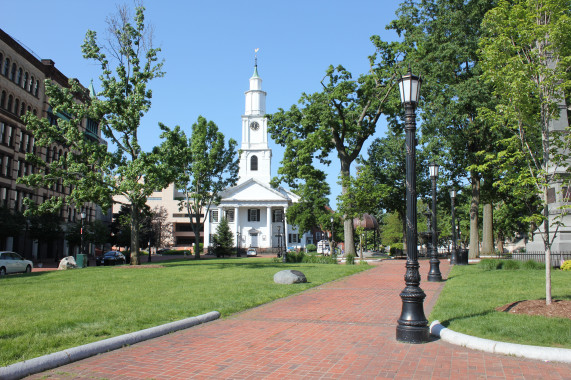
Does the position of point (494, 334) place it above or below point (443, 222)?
below

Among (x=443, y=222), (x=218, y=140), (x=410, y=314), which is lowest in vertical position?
(x=410, y=314)

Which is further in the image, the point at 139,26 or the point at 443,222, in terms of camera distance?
the point at 443,222

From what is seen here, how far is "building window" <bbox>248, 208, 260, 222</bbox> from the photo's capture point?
8106cm

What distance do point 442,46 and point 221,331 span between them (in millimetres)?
29900

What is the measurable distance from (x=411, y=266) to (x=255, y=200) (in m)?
71.8

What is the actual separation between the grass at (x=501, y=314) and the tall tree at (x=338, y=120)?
60.0 ft

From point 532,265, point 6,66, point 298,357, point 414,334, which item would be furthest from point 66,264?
point 414,334

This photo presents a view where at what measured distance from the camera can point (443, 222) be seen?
238 feet

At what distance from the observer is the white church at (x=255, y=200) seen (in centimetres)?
7951

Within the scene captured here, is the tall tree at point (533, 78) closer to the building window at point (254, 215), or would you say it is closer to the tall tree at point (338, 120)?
the tall tree at point (338, 120)

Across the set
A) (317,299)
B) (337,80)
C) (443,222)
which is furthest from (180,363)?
(443,222)

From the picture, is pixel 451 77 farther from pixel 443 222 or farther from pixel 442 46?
pixel 443 222

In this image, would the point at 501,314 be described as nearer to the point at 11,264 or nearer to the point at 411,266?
the point at 411,266

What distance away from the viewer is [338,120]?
33.2 m
